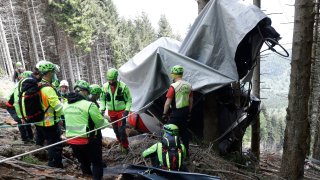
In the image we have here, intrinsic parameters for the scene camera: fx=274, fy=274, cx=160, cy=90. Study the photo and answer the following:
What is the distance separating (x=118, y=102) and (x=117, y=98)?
0.10 meters

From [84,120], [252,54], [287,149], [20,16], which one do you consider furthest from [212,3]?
[20,16]

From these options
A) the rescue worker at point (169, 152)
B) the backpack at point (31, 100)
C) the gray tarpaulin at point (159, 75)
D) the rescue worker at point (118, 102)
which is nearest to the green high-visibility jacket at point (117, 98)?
the rescue worker at point (118, 102)

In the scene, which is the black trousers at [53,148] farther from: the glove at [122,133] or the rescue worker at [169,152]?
the rescue worker at [169,152]

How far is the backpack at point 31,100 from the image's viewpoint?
456cm

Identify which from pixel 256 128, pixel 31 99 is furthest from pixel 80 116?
pixel 256 128

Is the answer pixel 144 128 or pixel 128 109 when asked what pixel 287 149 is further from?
pixel 144 128

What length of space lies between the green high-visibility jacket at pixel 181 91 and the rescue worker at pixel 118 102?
126cm

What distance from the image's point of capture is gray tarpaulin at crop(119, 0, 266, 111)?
5.51 meters

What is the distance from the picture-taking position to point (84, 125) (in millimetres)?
4180

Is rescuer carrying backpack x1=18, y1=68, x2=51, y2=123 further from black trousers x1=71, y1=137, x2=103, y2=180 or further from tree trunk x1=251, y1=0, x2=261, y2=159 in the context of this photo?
tree trunk x1=251, y1=0, x2=261, y2=159

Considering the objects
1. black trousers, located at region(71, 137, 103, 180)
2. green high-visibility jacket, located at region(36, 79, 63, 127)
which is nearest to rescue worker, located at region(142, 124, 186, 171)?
black trousers, located at region(71, 137, 103, 180)

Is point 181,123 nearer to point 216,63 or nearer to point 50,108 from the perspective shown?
point 216,63

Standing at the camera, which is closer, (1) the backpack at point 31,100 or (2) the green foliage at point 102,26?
(1) the backpack at point 31,100

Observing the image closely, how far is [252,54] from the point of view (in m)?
6.19
